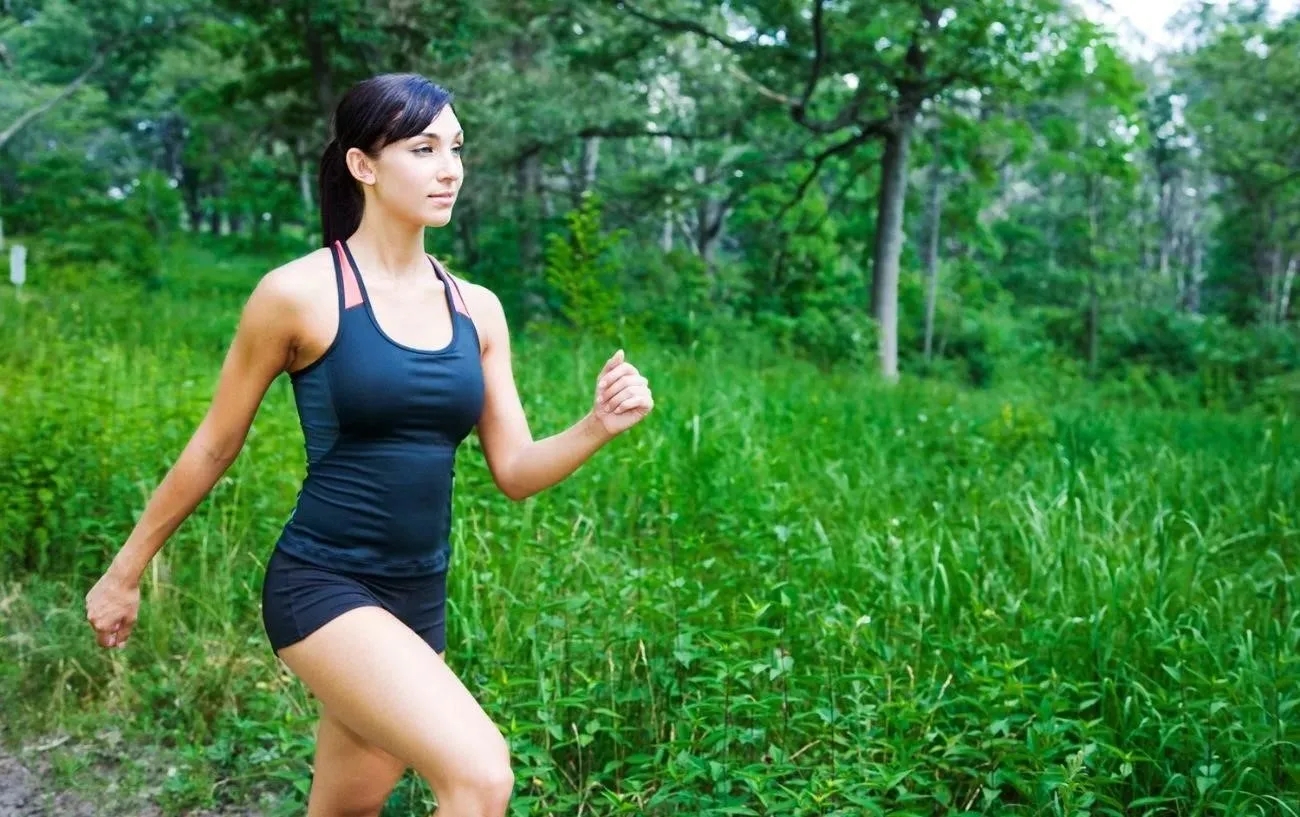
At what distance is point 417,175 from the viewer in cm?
228

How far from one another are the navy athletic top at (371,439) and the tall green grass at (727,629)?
1.19 m

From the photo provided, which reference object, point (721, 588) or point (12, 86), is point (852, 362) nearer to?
point (721, 588)

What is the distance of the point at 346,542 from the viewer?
7.23ft

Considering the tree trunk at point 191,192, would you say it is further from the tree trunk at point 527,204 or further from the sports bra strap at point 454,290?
Result: the sports bra strap at point 454,290

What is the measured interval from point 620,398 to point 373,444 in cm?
46

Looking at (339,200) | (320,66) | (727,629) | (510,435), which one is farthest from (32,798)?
(320,66)

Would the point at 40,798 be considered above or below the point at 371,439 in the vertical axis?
below

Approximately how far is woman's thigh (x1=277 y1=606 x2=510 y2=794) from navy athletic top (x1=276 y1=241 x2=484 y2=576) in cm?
14

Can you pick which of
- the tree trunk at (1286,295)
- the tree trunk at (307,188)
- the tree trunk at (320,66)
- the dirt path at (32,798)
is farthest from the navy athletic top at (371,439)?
the tree trunk at (1286,295)

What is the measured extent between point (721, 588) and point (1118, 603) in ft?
4.41

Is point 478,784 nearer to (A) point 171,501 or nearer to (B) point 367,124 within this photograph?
(A) point 171,501

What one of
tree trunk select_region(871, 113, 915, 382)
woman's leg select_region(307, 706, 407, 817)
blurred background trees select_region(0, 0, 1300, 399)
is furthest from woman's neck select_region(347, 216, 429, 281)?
tree trunk select_region(871, 113, 915, 382)

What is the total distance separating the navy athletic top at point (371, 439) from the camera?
85.2 inches

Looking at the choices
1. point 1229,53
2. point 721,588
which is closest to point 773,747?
point 721,588
